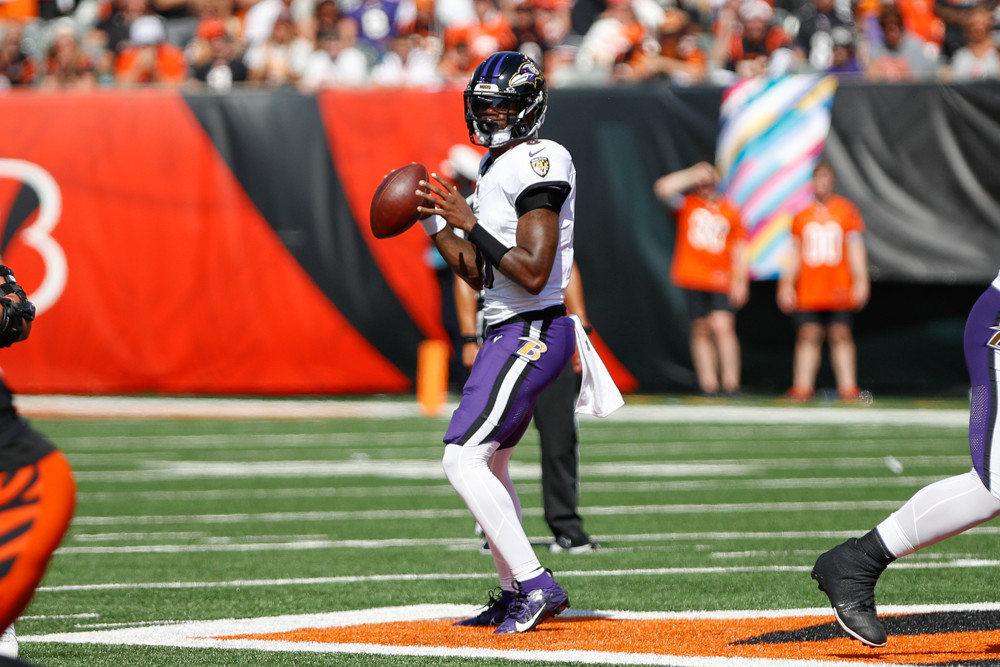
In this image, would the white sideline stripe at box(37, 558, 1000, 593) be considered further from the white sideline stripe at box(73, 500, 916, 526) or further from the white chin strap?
the white chin strap

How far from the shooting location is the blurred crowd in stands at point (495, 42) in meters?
15.5

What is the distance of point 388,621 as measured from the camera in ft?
17.3

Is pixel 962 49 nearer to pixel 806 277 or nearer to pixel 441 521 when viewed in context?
pixel 806 277

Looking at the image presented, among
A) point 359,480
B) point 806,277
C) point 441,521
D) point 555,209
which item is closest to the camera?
point 555,209

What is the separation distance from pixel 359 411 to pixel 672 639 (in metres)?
9.47

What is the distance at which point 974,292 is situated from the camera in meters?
14.6

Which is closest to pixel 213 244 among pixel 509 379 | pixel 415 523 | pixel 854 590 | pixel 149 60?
pixel 149 60

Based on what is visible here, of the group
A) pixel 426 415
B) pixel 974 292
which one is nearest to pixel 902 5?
pixel 974 292

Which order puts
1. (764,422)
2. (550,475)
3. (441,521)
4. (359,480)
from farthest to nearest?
(764,422) → (359,480) → (441,521) → (550,475)

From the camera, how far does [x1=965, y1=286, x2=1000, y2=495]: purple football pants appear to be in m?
4.37

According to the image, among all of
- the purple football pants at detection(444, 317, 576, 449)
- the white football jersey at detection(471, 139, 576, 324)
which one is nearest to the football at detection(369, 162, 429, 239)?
the white football jersey at detection(471, 139, 576, 324)

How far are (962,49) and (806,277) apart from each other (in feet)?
9.62

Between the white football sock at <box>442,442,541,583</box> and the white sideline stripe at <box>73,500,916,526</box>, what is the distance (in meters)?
3.41

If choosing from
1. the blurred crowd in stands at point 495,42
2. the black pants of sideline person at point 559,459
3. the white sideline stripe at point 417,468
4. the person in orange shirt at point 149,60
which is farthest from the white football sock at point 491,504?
the person in orange shirt at point 149,60
